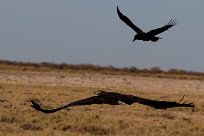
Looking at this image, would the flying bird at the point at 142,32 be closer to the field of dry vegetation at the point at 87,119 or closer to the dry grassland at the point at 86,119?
the field of dry vegetation at the point at 87,119

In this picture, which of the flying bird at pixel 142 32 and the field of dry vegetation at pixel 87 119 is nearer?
the flying bird at pixel 142 32

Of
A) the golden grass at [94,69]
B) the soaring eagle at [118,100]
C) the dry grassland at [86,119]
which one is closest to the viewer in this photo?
the soaring eagle at [118,100]

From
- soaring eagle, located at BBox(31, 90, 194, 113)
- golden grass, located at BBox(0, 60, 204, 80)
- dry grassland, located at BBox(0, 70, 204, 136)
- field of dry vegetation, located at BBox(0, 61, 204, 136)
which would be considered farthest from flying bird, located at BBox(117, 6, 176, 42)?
golden grass, located at BBox(0, 60, 204, 80)

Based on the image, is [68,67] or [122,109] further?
[68,67]

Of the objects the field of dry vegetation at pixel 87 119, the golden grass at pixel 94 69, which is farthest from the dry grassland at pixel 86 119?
the golden grass at pixel 94 69

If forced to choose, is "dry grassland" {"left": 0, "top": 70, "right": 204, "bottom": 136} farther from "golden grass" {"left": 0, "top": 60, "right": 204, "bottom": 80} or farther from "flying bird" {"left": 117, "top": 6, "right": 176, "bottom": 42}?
"golden grass" {"left": 0, "top": 60, "right": 204, "bottom": 80}

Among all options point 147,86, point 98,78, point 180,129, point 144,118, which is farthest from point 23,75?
point 180,129

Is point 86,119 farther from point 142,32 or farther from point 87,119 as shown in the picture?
point 142,32

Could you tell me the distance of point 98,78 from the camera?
55.0m

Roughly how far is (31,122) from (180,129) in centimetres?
524

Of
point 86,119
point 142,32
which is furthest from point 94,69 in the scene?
point 142,32

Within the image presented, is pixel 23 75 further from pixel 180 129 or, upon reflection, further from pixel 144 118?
pixel 180 129

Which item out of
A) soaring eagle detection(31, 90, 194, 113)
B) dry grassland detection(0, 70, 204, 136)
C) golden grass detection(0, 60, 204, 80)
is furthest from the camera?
golden grass detection(0, 60, 204, 80)

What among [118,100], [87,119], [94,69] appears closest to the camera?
[118,100]
